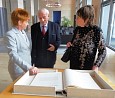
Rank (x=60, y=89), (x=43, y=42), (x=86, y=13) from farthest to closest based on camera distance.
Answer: (x=43, y=42) < (x=86, y=13) < (x=60, y=89)

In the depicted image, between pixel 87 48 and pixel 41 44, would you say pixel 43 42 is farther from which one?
pixel 87 48

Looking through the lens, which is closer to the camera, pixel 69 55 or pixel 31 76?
pixel 31 76

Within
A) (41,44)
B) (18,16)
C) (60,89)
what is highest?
(18,16)

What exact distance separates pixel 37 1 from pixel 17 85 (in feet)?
42.0

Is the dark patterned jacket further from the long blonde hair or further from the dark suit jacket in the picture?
the dark suit jacket

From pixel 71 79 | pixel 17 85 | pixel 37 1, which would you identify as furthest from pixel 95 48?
pixel 37 1

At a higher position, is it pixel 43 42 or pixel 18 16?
pixel 18 16

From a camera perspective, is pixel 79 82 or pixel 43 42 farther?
pixel 43 42

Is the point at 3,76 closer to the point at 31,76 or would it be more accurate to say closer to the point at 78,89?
the point at 31,76

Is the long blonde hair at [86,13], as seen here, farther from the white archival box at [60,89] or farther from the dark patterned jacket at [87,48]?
the white archival box at [60,89]

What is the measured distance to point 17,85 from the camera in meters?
1.00

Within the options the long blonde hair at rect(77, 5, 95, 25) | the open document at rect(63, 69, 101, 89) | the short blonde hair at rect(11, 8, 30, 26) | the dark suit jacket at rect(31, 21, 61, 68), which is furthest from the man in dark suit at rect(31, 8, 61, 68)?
the open document at rect(63, 69, 101, 89)

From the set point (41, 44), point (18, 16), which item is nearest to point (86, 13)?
point (18, 16)

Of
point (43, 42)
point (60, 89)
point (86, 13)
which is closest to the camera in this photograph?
point (60, 89)
